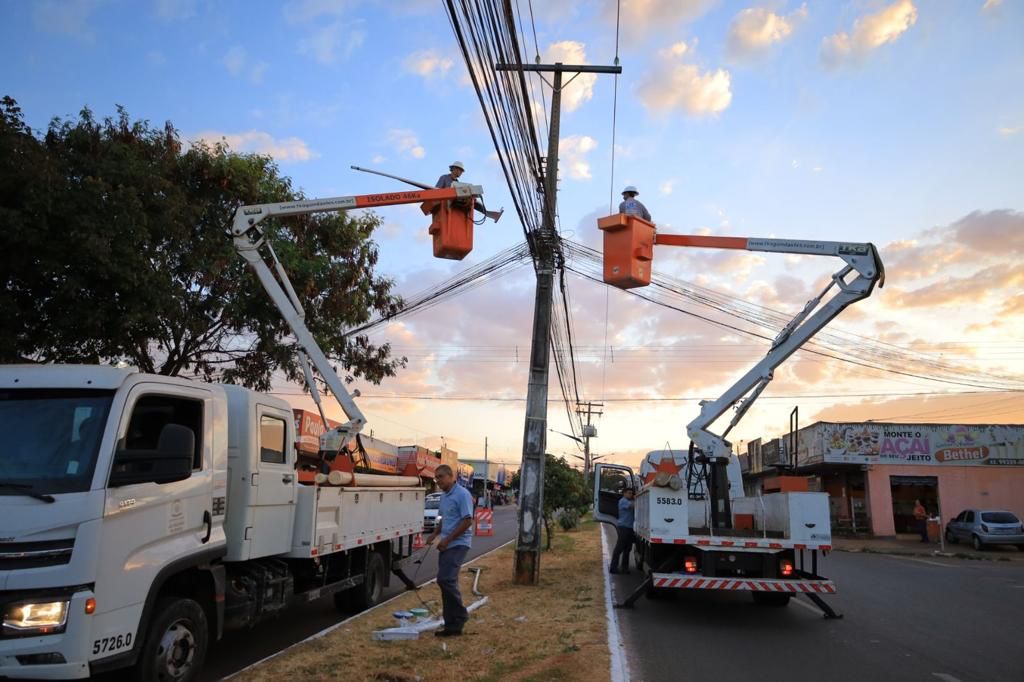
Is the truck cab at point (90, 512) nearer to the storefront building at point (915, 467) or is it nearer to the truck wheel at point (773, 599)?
the truck wheel at point (773, 599)

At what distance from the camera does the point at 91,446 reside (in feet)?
16.3

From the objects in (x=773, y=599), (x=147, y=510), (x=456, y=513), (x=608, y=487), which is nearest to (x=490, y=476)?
(x=608, y=487)

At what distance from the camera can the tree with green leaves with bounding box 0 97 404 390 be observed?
9781 mm

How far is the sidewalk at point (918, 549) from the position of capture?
23.0 metres

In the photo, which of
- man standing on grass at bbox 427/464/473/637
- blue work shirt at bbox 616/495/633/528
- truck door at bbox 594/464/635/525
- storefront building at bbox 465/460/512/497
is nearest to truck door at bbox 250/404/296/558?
man standing on grass at bbox 427/464/473/637

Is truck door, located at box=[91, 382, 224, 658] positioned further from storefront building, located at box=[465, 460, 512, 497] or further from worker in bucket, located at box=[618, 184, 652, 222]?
storefront building, located at box=[465, 460, 512, 497]

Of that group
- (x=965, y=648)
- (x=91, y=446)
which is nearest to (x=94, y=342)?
(x=91, y=446)

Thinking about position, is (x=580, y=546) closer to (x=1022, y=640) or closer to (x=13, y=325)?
(x=1022, y=640)

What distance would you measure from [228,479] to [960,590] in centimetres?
1291

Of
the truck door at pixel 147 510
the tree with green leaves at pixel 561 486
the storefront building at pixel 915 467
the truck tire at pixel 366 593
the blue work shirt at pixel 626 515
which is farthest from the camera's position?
the storefront building at pixel 915 467

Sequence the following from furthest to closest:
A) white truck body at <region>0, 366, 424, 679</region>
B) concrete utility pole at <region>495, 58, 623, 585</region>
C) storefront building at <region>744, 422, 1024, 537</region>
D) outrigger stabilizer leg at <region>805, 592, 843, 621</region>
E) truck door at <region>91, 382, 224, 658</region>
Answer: storefront building at <region>744, 422, 1024, 537</region> < concrete utility pole at <region>495, 58, 623, 585</region> < outrigger stabilizer leg at <region>805, 592, 843, 621</region> < truck door at <region>91, 382, 224, 658</region> < white truck body at <region>0, 366, 424, 679</region>

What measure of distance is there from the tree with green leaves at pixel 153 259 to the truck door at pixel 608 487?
5734mm

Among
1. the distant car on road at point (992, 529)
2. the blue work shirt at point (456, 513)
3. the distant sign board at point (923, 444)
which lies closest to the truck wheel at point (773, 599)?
the blue work shirt at point (456, 513)

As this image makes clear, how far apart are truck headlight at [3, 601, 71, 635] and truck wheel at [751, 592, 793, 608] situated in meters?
9.53
